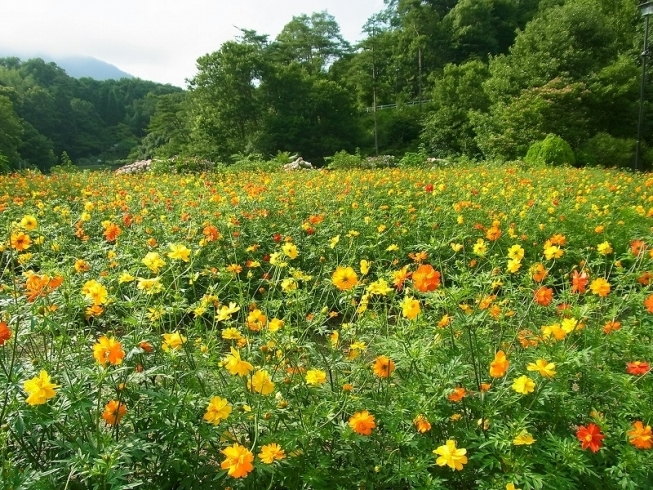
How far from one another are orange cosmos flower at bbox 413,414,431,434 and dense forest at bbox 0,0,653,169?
638 inches

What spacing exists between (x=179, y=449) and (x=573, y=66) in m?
21.2

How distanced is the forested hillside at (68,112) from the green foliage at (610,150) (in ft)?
98.2

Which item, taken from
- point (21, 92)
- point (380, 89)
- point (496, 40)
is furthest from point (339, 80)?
point (21, 92)

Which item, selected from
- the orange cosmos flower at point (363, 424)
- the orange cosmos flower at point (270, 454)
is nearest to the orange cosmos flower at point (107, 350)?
the orange cosmos flower at point (270, 454)

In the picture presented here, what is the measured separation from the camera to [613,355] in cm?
162

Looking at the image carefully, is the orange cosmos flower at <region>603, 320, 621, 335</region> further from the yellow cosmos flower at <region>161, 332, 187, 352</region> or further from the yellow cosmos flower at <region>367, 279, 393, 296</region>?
the yellow cosmos flower at <region>161, 332, 187, 352</region>

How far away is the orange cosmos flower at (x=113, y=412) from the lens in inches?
46.6

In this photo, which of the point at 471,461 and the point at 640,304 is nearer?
the point at 471,461

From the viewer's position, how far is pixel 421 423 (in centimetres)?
123

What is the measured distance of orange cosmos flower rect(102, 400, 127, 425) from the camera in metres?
1.18

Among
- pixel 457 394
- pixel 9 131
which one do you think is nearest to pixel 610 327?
pixel 457 394

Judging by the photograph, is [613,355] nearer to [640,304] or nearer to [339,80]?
[640,304]

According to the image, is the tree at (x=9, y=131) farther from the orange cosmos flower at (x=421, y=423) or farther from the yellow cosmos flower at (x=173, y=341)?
the orange cosmos flower at (x=421, y=423)

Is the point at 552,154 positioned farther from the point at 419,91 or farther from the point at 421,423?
the point at 419,91
